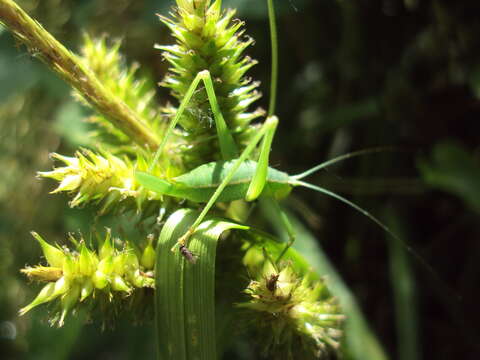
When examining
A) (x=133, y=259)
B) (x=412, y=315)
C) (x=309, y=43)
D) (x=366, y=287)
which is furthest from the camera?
(x=309, y=43)

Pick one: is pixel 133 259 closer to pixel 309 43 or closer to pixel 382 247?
pixel 382 247

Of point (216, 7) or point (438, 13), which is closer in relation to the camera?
point (216, 7)

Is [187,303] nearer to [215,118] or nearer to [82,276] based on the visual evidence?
[82,276]

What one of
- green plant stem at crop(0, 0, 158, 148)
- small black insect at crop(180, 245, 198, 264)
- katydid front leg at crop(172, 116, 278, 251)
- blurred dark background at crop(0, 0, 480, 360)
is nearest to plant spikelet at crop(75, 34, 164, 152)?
green plant stem at crop(0, 0, 158, 148)

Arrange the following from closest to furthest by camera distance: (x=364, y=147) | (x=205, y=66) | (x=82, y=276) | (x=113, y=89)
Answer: (x=82, y=276) < (x=205, y=66) < (x=113, y=89) < (x=364, y=147)

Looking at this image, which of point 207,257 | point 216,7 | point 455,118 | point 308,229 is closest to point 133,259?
point 207,257

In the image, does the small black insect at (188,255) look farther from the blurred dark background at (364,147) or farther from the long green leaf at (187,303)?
the blurred dark background at (364,147)

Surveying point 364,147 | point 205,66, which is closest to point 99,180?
point 205,66

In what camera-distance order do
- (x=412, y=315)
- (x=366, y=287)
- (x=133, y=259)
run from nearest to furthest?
(x=133, y=259), (x=412, y=315), (x=366, y=287)
